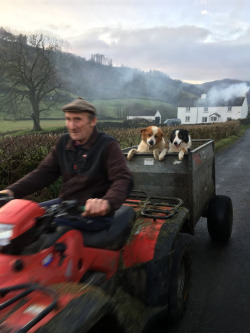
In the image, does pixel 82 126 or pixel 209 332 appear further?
pixel 209 332

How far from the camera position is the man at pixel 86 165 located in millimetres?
2295

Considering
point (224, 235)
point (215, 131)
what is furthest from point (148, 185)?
point (215, 131)

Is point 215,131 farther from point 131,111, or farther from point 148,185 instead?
point 131,111

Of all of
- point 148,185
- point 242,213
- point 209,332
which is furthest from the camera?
point 242,213

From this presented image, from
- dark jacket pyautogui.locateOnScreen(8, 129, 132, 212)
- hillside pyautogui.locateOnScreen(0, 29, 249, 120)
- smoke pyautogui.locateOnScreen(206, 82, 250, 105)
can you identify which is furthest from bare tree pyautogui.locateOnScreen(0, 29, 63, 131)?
smoke pyautogui.locateOnScreen(206, 82, 250, 105)

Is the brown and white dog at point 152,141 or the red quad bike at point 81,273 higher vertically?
→ the brown and white dog at point 152,141

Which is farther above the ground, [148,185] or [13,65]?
[13,65]

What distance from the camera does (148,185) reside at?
4129mm

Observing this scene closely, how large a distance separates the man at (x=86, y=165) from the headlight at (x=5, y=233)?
708 millimetres

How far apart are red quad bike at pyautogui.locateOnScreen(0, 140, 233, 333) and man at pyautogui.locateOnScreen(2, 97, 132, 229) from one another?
12.1 inches

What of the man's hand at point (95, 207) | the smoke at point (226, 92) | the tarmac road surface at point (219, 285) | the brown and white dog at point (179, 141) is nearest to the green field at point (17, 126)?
the brown and white dog at point (179, 141)

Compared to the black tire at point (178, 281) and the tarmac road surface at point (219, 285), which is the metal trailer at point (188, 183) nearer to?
the tarmac road surface at point (219, 285)

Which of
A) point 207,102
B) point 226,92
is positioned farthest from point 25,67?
point 226,92

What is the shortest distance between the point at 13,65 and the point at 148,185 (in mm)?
39431
